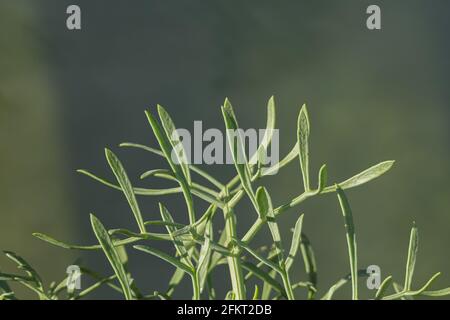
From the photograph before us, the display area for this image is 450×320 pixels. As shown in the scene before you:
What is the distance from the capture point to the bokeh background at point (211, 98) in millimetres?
1324

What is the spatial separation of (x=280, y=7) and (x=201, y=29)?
166 millimetres

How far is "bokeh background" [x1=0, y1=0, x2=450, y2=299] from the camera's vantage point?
4.34 feet

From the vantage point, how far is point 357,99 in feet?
4.50

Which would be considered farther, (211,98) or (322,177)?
(211,98)

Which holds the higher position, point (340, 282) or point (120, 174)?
point (120, 174)

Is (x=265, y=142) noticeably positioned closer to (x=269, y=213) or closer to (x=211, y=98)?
(x=269, y=213)

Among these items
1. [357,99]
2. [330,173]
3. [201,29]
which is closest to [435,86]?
[357,99]

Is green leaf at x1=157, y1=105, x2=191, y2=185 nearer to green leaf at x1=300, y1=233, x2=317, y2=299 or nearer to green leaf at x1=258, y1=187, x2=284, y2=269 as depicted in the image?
green leaf at x1=258, y1=187, x2=284, y2=269

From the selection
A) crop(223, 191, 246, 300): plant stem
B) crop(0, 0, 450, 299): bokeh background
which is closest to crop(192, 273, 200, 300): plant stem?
crop(223, 191, 246, 300): plant stem

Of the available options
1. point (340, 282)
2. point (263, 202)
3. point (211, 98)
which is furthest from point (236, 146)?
point (211, 98)

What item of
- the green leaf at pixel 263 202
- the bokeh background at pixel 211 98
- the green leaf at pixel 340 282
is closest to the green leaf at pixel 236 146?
the green leaf at pixel 263 202

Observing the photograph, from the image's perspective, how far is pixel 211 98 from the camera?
53.0 inches

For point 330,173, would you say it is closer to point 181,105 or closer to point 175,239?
point 181,105

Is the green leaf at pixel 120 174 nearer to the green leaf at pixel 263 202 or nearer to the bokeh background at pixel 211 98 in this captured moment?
the green leaf at pixel 263 202
